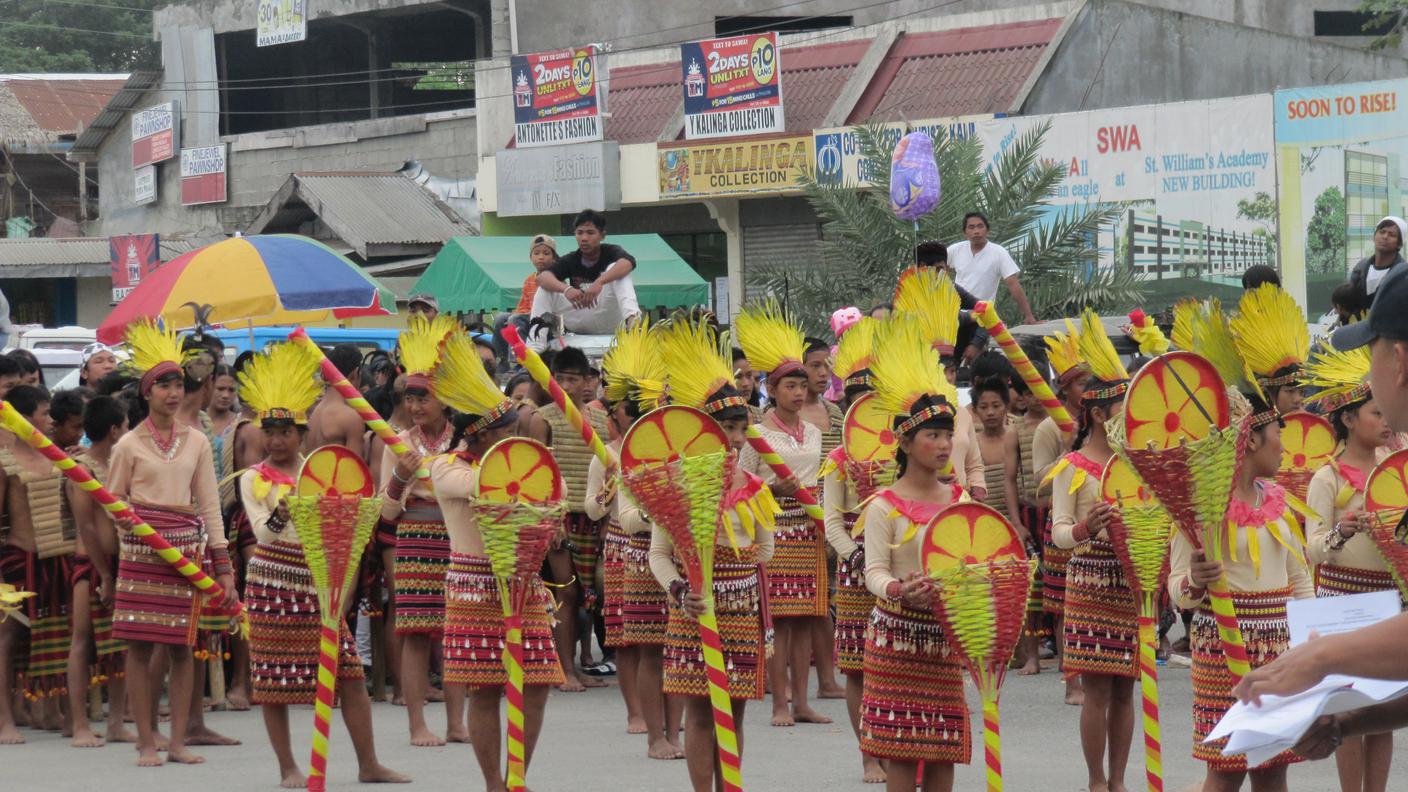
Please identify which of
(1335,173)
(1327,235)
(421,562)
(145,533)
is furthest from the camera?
(1327,235)

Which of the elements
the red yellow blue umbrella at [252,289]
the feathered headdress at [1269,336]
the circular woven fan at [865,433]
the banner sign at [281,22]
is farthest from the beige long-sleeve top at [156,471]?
the banner sign at [281,22]

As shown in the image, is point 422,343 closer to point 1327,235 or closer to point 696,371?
point 696,371

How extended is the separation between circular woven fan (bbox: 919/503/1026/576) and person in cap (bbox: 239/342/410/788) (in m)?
3.10

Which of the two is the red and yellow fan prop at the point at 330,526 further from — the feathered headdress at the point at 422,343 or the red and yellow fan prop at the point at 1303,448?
the red and yellow fan prop at the point at 1303,448

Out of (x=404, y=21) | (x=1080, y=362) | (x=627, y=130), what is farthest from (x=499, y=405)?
(x=404, y=21)

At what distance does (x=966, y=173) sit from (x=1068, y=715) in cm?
884

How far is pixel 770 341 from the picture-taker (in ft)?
29.5

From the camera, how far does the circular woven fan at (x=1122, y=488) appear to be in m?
7.45

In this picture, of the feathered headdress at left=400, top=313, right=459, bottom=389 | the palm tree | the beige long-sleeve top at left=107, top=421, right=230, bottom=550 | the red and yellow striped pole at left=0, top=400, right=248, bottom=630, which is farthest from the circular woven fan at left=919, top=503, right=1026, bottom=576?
the palm tree

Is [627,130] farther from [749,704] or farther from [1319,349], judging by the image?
[1319,349]

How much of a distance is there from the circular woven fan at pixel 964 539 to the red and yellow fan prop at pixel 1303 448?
2710 millimetres

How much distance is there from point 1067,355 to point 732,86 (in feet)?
55.1

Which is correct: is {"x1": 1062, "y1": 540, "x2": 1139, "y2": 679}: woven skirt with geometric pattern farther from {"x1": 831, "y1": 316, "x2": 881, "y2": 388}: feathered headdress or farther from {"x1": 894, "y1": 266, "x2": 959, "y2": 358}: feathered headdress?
{"x1": 831, "y1": 316, "x2": 881, "y2": 388}: feathered headdress

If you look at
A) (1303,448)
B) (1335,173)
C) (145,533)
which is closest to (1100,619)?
(1303,448)
